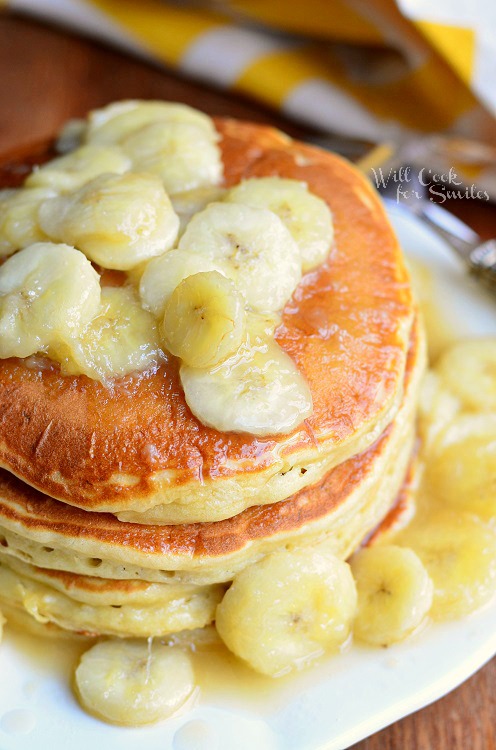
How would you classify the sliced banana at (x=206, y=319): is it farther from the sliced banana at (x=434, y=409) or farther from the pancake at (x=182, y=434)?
the sliced banana at (x=434, y=409)

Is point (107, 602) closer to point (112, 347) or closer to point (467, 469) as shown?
point (112, 347)

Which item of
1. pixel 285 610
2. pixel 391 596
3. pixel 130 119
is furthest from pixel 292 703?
pixel 130 119

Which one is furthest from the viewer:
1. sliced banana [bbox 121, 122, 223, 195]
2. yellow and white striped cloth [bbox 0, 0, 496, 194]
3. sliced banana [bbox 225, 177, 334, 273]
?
yellow and white striped cloth [bbox 0, 0, 496, 194]

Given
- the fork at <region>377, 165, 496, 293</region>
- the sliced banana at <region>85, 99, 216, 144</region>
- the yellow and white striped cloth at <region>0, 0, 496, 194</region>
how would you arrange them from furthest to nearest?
the yellow and white striped cloth at <region>0, 0, 496, 194</region> < the fork at <region>377, 165, 496, 293</region> < the sliced banana at <region>85, 99, 216, 144</region>

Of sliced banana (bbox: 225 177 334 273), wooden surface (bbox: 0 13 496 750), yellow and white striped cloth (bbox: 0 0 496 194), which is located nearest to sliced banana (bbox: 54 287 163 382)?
sliced banana (bbox: 225 177 334 273)

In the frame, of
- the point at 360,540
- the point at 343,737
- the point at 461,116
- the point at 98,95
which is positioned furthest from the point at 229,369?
the point at 98,95

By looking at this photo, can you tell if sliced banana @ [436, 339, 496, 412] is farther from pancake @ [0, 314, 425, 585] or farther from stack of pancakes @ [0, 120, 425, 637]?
pancake @ [0, 314, 425, 585]

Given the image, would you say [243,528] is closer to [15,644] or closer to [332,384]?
[332,384]
